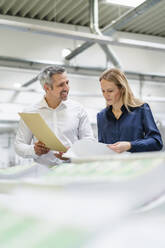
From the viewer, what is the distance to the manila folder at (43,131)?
4.72 feet

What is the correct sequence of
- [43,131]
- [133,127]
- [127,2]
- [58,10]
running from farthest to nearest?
[58,10]
[127,2]
[133,127]
[43,131]

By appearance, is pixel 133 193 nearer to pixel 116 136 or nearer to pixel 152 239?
pixel 152 239

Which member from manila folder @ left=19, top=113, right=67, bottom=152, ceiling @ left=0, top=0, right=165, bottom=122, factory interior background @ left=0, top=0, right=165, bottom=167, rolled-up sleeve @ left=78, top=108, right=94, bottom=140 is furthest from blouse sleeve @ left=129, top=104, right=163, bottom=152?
ceiling @ left=0, top=0, right=165, bottom=122

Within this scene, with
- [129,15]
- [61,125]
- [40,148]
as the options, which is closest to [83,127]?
[61,125]

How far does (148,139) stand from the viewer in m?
1.71

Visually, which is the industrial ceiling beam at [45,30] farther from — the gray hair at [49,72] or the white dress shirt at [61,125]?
the white dress shirt at [61,125]

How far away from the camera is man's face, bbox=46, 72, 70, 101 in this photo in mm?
2215

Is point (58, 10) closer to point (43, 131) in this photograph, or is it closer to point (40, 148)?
point (40, 148)

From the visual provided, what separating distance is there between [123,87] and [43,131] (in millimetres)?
610

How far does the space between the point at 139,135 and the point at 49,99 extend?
716 mm

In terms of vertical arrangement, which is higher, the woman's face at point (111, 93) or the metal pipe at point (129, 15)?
the metal pipe at point (129, 15)

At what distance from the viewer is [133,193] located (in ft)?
1.41

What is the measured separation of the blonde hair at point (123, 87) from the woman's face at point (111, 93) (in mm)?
20

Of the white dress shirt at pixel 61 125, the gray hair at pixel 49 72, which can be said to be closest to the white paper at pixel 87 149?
the white dress shirt at pixel 61 125
